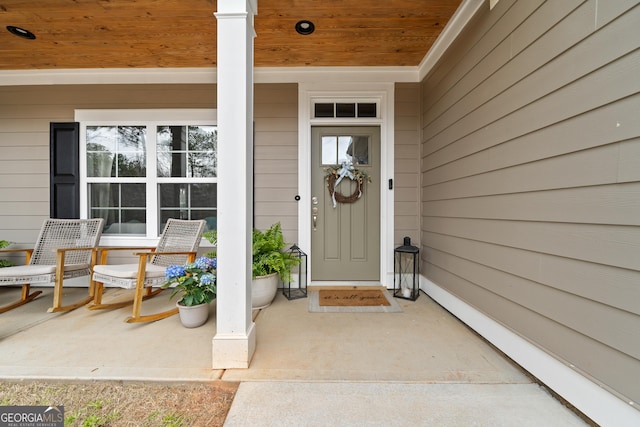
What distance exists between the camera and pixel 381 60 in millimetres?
2801

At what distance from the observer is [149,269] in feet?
7.46

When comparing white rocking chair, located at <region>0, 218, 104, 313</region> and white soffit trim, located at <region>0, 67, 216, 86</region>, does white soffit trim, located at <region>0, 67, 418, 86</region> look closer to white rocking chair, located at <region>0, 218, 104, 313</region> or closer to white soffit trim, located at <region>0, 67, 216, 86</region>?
white soffit trim, located at <region>0, 67, 216, 86</region>

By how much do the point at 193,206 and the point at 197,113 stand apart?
1071 millimetres

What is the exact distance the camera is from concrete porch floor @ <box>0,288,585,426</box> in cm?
121

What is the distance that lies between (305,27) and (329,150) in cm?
122

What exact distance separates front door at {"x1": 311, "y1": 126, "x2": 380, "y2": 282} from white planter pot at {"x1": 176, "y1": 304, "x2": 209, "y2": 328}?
4.30 feet

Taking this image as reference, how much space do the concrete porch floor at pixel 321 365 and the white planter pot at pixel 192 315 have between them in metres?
0.07

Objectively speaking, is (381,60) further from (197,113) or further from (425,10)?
(197,113)

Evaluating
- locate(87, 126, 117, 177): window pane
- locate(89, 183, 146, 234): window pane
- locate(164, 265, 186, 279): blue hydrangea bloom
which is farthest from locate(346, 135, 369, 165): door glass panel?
locate(87, 126, 117, 177): window pane

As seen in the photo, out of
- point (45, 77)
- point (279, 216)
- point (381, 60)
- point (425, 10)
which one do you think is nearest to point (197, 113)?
point (279, 216)

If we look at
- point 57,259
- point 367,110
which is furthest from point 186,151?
point 367,110

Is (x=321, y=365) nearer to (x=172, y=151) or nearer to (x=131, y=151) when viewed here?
(x=172, y=151)

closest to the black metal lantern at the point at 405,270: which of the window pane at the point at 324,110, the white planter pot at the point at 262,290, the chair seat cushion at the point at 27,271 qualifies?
the white planter pot at the point at 262,290

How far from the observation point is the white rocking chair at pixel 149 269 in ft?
6.94
